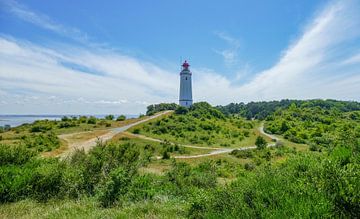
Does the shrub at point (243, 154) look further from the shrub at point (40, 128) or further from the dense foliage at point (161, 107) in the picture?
the dense foliage at point (161, 107)

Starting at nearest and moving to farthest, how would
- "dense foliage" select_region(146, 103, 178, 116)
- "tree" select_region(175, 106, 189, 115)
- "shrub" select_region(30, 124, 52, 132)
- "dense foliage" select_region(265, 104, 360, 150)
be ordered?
1. "shrub" select_region(30, 124, 52, 132)
2. "dense foliage" select_region(265, 104, 360, 150)
3. "tree" select_region(175, 106, 189, 115)
4. "dense foliage" select_region(146, 103, 178, 116)

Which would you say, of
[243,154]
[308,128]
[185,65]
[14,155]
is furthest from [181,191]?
[308,128]

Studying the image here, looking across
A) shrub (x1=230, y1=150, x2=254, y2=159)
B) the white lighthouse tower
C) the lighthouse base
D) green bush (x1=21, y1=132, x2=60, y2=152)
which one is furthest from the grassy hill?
the lighthouse base

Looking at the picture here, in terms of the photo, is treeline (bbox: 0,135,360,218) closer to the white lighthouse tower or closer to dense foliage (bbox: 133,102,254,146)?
dense foliage (bbox: 133,102,254,146)

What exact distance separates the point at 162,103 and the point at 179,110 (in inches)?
557

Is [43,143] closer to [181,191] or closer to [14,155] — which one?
[14,155]

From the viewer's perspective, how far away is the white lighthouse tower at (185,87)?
2122 inches

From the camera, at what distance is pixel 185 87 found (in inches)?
2135

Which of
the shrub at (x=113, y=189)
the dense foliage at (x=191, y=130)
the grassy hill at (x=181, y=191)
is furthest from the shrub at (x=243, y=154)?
the shrub at (x=113, y=189)

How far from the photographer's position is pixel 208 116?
49.2 meters

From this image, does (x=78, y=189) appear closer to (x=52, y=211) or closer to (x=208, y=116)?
(x=52, y=211)

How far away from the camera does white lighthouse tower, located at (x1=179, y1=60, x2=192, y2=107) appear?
177ft

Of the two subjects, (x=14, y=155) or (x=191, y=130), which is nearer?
(x=14, y=155)

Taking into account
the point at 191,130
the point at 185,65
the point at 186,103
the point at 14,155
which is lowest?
the point at 14,155
